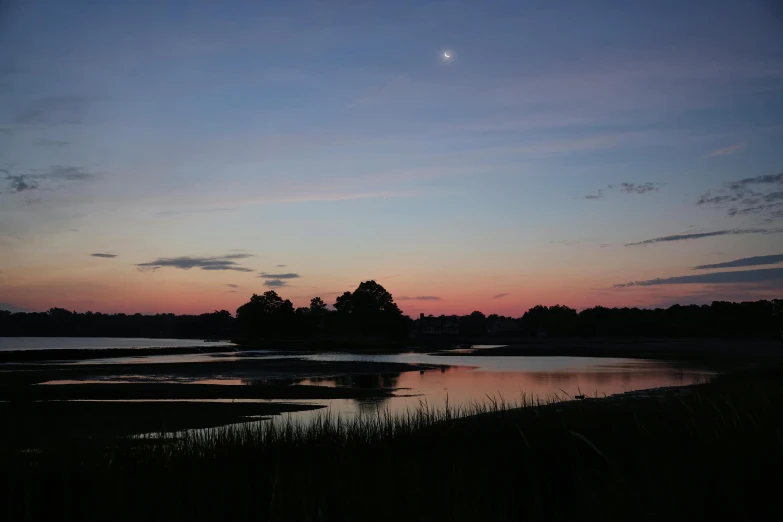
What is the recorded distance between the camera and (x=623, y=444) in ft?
43.3

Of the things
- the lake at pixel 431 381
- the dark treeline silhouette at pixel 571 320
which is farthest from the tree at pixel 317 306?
the lake at pixel 431 381

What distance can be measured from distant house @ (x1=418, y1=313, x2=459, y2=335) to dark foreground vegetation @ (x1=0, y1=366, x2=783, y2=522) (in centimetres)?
17710

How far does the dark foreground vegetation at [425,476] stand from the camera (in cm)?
866

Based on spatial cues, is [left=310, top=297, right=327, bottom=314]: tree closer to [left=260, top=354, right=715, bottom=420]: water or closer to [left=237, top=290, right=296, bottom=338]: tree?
[left=237, top=290, right=296, bottom=338]: tree

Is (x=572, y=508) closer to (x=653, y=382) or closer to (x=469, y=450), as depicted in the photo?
(x=469, y=450)

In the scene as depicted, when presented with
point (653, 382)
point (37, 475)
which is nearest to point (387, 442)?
point (37, 475)

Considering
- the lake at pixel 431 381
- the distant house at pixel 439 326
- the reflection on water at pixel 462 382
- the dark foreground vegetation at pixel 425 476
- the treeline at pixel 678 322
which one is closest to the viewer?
the dark foreground vegetation at pixel 425 476

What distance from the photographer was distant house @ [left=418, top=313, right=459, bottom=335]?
19150cm

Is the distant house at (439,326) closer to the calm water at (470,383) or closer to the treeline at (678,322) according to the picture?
the treeline at (678,322)

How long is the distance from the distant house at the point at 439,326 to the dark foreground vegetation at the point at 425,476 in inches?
6973

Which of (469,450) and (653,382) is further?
(653,382)

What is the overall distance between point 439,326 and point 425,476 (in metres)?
183

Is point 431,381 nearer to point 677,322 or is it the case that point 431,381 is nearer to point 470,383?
point 470,383

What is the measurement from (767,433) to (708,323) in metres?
134
